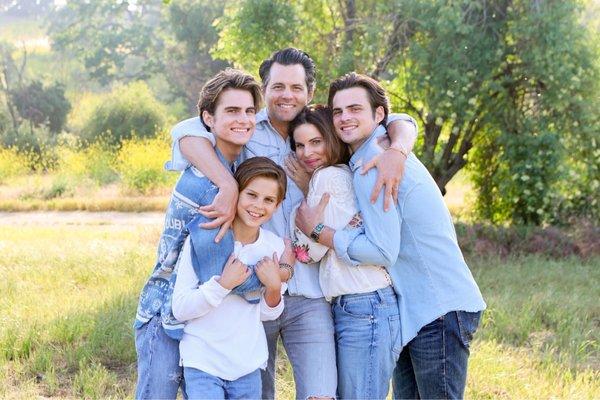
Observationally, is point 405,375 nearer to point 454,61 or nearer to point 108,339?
point 108,339

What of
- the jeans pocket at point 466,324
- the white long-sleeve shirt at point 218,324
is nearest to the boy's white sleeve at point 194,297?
the white long-sleeve shirt at point 218,324

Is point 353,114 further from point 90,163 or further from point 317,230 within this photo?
point 90,163

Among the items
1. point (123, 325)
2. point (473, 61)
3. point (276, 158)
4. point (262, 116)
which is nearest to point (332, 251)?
point (276, 158)

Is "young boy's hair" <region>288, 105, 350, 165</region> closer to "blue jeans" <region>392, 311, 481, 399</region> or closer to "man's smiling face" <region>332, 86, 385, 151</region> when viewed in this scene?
"man's smiling face" <region>332, 86, 385, 151</region>

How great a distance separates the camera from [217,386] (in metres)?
2.83

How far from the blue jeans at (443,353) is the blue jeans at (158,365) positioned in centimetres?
98

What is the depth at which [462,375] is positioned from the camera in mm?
3012

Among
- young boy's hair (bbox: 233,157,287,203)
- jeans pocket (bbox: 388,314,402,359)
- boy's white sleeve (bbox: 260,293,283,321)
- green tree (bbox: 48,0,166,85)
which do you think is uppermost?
green tree (bbox: 48,0,166,85)

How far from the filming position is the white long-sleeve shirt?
2793mm

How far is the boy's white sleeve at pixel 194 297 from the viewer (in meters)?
2.78

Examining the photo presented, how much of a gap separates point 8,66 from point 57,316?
29.7 meters

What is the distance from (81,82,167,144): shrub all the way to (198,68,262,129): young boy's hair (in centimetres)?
2000

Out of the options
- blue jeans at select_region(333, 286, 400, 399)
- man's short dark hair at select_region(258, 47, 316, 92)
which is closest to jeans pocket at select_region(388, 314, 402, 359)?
blue jeans at select_region(333, 286, 400, 399)

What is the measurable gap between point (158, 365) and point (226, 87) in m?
1.17
